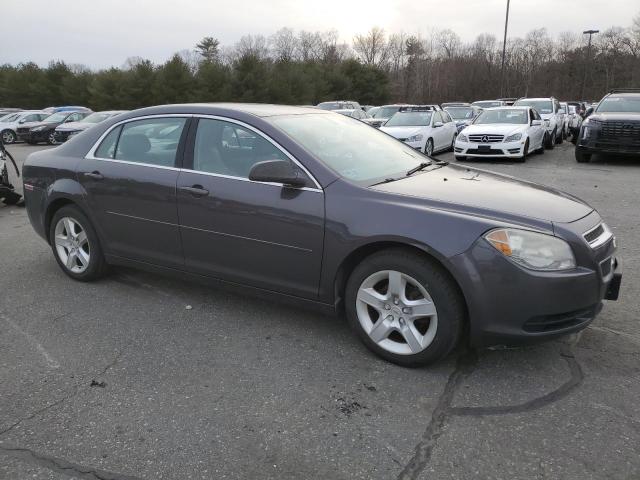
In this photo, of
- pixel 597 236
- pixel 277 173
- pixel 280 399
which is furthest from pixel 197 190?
pixel 597 236

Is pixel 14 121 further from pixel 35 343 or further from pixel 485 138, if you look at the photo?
pixel 35 343

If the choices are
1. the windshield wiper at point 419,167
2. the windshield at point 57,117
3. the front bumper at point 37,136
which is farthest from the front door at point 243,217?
the windshield at point 57,117

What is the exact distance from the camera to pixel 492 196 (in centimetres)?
333

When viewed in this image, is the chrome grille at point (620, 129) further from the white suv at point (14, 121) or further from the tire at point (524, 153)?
the white suv at point (14, 121)

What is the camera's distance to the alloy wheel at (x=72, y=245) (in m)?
4.74

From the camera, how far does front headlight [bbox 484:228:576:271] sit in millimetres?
2879

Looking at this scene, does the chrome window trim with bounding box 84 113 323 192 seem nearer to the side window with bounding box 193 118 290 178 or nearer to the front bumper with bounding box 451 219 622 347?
the side window with bounding box 193 118 290 178

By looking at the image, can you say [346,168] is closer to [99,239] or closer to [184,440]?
[184,440]

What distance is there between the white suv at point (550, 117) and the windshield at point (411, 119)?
13.1ft

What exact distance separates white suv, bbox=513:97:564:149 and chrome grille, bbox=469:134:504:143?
352cm

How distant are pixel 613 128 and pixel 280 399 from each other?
12540 millimetres

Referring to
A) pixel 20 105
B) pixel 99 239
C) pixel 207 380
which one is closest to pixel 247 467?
pixel 207 380

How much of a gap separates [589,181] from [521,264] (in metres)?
9.11

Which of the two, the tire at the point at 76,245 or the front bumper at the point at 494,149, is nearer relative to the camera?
the tire at the point at 76,245
